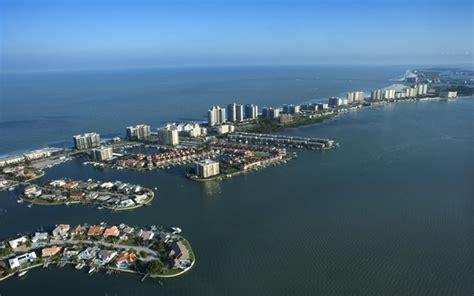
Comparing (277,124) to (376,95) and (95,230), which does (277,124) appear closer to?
(376,95)

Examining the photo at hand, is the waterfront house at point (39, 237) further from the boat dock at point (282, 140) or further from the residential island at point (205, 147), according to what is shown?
the boat dock at point (282, 140)

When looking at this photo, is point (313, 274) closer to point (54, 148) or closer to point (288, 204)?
point (288, 204)

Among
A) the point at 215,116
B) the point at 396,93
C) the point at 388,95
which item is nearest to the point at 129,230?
the point at 215,116

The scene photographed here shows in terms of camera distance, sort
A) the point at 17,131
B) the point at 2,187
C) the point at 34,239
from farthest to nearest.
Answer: the point at 17,131 → the point at 2,187 → the point at 34,239

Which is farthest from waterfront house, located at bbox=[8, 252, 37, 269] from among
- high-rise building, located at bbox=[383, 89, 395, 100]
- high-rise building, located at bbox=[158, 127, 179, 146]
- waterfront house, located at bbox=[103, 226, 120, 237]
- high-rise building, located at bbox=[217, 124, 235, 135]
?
high-rise building, located at bbox=[383, 89, 395, 100]

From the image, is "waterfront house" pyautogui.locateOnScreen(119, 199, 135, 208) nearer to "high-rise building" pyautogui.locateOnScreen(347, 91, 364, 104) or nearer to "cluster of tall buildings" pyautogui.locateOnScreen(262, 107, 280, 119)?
"cluster of tall buildings" pyautogui.locateOnScreen(262, 107, 280, 119)

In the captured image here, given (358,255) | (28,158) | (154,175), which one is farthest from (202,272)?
(28,158)
